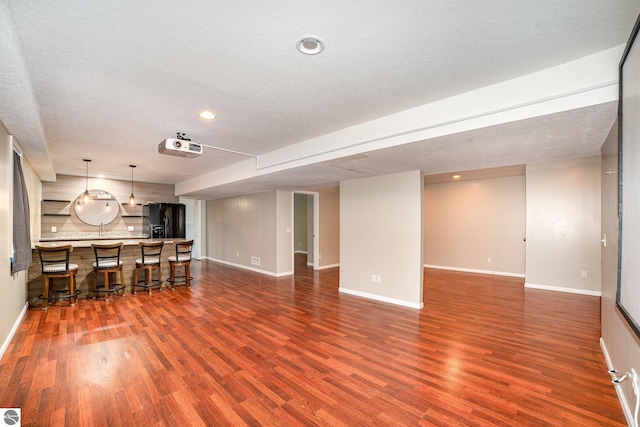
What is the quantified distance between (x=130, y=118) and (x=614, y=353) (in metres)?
5.20

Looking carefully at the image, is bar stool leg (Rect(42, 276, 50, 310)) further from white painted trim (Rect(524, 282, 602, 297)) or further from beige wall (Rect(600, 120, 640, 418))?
white painted trim (Rect(524, 282, 602, 297))

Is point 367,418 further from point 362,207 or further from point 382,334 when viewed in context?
point 362,207

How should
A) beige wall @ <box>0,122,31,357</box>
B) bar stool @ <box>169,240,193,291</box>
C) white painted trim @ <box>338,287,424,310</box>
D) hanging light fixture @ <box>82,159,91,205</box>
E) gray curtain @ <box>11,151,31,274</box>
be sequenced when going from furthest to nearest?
bar stool @ <box>169,240,193,291</box> → hanging light fixture @ <box>82,159,91,205</box> → white painted trim @ <box>338,287,424,310</box> → gray curtain @ <box>11,151,31,274</box> → beige wall @ <box>0,122,31,357</box>

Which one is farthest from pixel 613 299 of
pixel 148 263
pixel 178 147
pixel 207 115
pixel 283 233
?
pixel 148 263

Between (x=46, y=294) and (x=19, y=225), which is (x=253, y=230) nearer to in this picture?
(x=46, y=294)

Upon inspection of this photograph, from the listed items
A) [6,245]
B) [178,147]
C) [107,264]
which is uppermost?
[178,147]

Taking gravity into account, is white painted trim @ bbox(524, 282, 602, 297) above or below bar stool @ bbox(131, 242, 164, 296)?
below

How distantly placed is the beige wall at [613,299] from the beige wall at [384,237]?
85.2 inches

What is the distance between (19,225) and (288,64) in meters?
3.81

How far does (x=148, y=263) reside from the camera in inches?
214

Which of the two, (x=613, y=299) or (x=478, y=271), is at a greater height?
(x=613, y=299)

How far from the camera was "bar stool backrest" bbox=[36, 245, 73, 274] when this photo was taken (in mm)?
4348

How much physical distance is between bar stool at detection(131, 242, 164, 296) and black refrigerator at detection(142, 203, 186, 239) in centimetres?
240

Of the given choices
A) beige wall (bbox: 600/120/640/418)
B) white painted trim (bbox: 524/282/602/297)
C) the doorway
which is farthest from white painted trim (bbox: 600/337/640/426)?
the doorway
